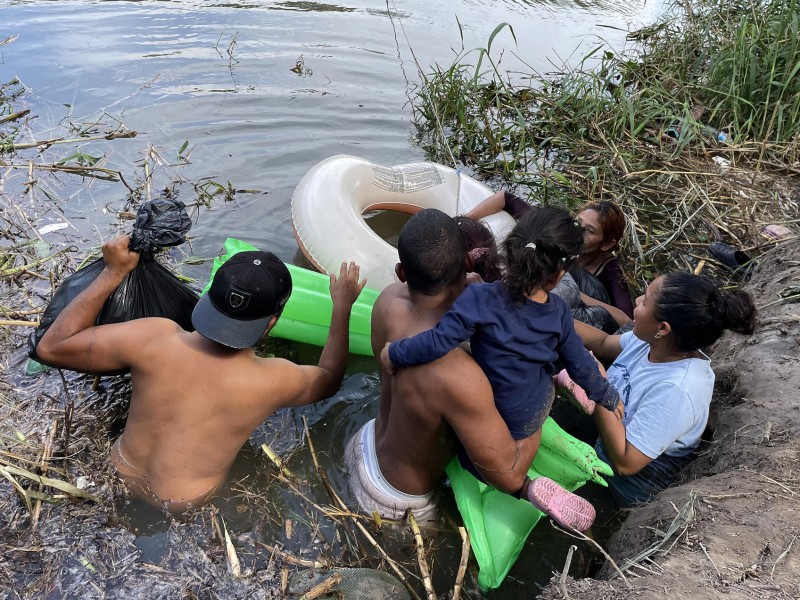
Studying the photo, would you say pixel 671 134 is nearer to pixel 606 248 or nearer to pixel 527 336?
pixel 606 248

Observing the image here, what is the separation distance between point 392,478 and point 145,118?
5.08m

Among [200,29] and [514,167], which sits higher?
[200,29]

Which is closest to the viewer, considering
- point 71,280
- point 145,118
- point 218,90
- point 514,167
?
point 71,280

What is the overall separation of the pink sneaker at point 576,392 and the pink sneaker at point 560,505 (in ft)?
1.24

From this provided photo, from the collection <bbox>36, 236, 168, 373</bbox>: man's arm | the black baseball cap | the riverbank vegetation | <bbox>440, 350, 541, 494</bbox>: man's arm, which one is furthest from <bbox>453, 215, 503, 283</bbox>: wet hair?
the riverbank vegetation

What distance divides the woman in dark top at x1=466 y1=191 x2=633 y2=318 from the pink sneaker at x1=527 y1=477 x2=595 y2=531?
5.64ft

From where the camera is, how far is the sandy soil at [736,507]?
2.03 meters

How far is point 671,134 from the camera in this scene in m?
Answer: 5.94

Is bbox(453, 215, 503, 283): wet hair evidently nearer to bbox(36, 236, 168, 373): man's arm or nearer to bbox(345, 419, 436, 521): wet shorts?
bbox(345, 419, 436, 521): wet shorts

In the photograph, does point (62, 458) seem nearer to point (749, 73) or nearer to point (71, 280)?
point (71, 280)

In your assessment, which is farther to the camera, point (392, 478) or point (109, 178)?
point (109, 178)

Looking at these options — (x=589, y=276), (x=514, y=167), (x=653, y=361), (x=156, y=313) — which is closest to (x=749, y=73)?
(x=514, y=167)

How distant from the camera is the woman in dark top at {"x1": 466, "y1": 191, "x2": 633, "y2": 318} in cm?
386

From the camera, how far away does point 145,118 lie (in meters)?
6.34
